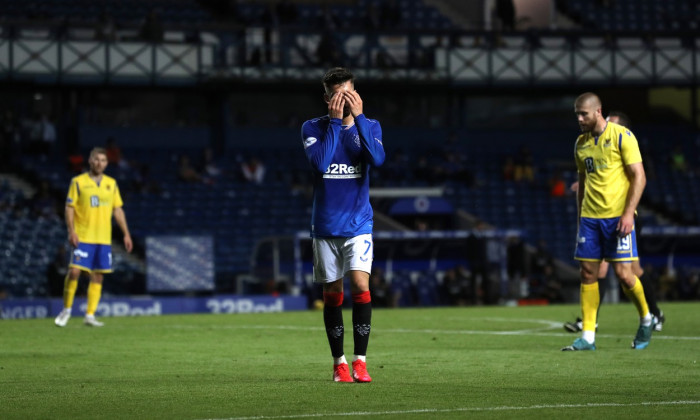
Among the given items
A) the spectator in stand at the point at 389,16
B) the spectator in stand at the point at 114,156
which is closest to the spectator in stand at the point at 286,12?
the spectator in stand at the point at 389,16

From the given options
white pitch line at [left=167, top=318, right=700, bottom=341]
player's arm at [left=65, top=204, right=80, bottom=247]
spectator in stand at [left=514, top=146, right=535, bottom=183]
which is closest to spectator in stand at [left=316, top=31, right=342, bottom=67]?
spectator in stand at [left=514, top=146, right=535, bottom=183]

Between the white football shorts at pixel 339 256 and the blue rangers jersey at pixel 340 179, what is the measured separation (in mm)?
65

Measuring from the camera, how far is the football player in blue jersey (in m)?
8.85

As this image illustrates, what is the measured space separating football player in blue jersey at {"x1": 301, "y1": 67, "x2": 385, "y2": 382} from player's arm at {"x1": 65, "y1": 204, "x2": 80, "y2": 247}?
338 inches

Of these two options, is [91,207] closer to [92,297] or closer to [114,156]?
[92,297]

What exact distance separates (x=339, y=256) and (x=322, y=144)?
0.86m

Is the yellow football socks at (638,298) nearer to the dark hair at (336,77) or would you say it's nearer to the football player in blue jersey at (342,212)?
the football player in blue jersey at (342,212)

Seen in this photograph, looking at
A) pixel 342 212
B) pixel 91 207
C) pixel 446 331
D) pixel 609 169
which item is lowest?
pixel 446 331

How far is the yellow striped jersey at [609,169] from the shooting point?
38.2ft

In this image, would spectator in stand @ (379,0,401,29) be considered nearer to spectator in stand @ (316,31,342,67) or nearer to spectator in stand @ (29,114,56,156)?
spectator in stand @ (316,31,342,67)

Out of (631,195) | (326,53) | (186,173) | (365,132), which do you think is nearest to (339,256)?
(365,132)

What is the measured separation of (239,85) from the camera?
3850 centimetres

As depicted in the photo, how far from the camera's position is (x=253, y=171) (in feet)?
120

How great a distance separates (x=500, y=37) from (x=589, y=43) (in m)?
3.12
